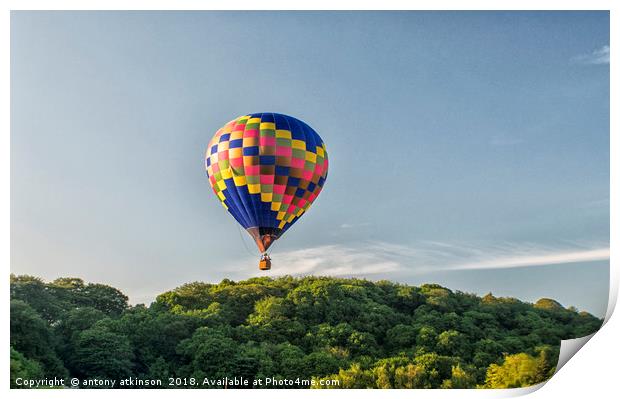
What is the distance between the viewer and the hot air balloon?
17.0 metres

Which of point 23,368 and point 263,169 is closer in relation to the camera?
point 23,368

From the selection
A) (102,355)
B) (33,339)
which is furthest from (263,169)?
(33,339)

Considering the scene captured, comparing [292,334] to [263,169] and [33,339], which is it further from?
[33,339]

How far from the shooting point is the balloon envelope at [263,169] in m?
17.0

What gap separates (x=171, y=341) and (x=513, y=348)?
1050cm

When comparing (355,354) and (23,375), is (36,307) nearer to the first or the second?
(23,375)

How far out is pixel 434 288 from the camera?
1042 inches

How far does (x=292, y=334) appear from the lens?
22.8 meters

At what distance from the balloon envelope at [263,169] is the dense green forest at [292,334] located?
14.8 feet

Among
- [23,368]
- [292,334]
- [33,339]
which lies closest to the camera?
[23,368]

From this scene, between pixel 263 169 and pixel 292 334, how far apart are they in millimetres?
7778

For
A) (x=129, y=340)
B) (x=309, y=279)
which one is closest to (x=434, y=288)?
(x=309, y=279)

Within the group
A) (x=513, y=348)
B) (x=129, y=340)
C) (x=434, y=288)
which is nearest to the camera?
(x=129, y=340)

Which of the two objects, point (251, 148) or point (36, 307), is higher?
point (251, 148)
